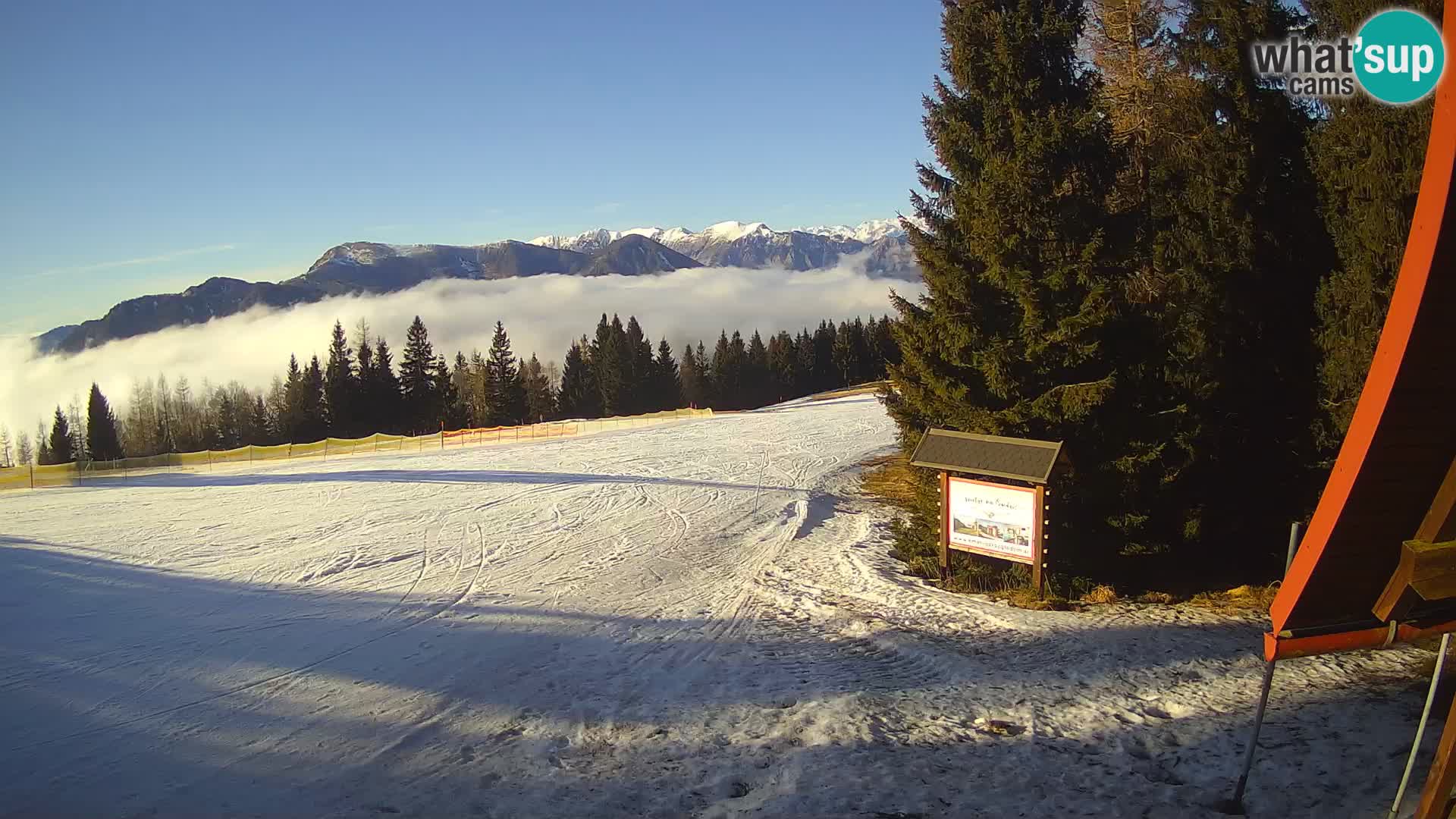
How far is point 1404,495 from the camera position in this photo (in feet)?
15.7

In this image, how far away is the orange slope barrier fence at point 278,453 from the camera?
3158cm

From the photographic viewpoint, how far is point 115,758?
293 inches

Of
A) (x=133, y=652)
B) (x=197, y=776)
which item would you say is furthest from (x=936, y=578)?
(x=133, y=652)

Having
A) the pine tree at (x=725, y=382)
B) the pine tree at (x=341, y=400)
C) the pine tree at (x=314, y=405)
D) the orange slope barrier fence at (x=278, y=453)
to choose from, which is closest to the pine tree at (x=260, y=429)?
the pine tree at (x=314, y=405)

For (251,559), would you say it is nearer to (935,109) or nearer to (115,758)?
(115,758)

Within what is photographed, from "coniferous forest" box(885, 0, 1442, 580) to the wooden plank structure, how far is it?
6.19 m

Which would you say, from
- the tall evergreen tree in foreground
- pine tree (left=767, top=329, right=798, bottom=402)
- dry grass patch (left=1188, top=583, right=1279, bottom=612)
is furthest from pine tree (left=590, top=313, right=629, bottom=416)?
dry grass patch (left=1188, top=583, right=1279, bottom=612)

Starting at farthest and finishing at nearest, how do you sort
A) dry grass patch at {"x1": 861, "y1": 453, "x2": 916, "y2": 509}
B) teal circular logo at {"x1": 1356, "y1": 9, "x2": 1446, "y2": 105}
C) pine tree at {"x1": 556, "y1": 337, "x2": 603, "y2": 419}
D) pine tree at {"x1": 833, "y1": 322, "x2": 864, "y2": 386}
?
pine tree at {"x1": 833, "y1": 322, "x2": 864, "y2": 386}
pine tree at {"x1": 556, "y1": 337, "x2": 603, "y2": 419}
dry grass patch at {"x1": 861, "y1": 453, "x2": 916, "y2": 509}
teal circular logo at {"x1": 1356, "y1": 9, "x2": 1446, "y2": 105}

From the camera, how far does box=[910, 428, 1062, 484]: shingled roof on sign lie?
431 inches

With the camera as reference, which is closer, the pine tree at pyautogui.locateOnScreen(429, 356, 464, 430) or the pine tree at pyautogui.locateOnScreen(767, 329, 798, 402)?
the pine tree at pyautogui.locateOnScreen(429, 356, 464, 430)

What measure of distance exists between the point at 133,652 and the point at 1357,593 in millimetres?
12972

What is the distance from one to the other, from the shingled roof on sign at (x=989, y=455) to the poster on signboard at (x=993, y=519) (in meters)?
0.40

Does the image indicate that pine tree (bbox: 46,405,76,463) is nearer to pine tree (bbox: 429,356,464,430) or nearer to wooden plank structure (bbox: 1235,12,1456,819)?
pine tree (bbox: 429,356,464,430)

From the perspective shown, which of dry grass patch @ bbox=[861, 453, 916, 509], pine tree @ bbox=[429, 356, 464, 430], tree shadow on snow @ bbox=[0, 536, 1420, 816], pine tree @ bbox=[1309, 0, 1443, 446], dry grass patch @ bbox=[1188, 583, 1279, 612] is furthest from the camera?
pine tree @ bbox=[429, 356, 464, 430]
